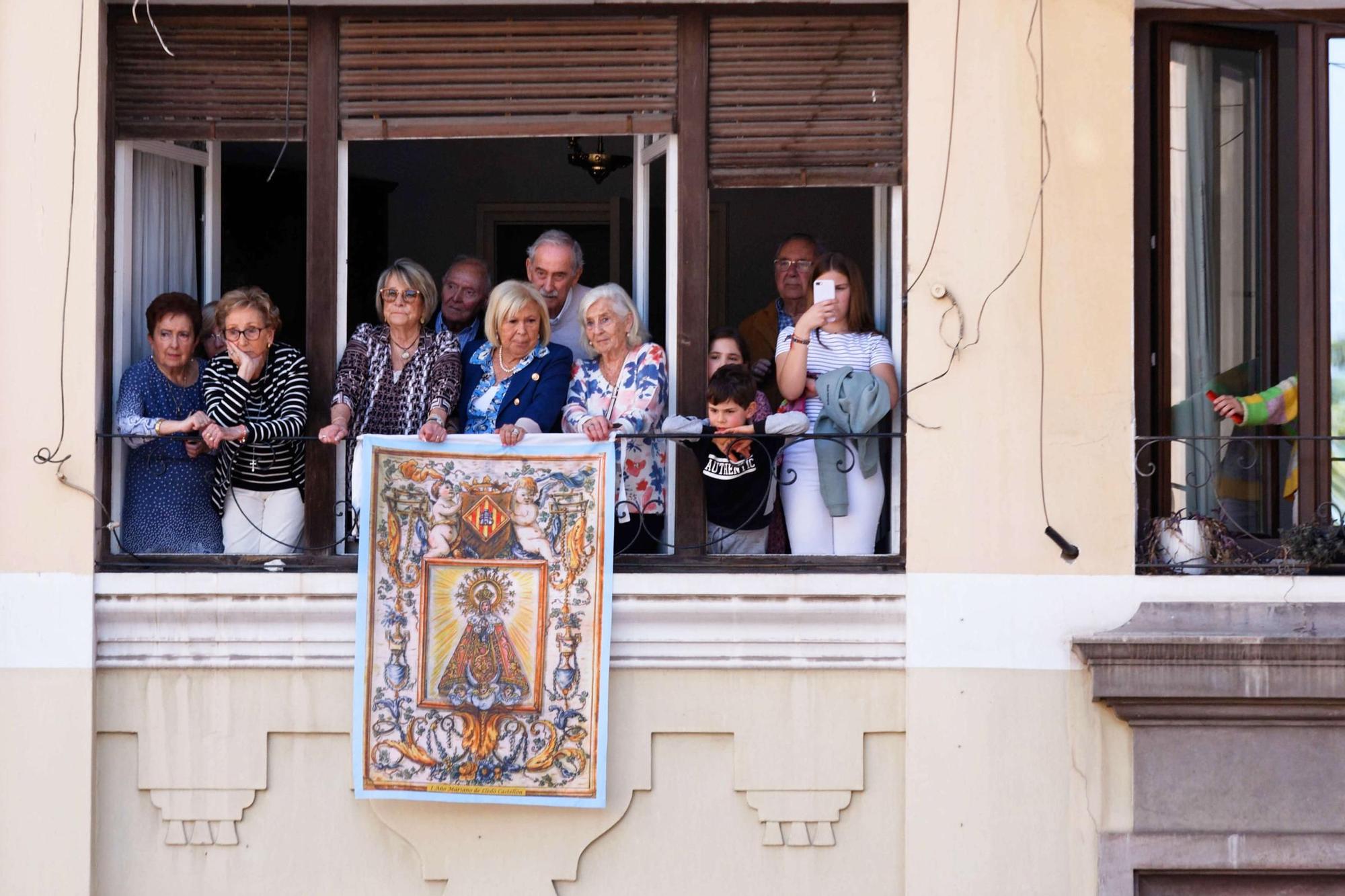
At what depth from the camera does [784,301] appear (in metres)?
7.38

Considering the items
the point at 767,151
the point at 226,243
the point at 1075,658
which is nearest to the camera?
the point at 1075,658

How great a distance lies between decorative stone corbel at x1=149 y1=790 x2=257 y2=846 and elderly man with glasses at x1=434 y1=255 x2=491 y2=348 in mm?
2140

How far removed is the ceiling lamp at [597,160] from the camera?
953 cm

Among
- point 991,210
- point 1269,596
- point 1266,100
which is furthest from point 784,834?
point 1266,100

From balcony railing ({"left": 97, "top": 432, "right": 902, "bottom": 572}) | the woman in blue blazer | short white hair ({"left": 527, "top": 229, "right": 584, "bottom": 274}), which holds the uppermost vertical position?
short white hair ({"left": 527, "top": 229, "right": 584, "bottom": 274})

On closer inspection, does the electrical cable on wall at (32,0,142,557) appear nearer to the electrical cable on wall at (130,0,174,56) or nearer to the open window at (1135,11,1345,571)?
the electrical cable on wall at (130,0,174,56)

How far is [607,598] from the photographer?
650 centimetres

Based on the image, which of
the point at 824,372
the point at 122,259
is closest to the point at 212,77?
the point at 122,259

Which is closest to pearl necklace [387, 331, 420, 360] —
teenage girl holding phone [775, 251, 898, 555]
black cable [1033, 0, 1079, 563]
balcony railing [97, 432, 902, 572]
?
balcony railing [97, 432, 902, 572]

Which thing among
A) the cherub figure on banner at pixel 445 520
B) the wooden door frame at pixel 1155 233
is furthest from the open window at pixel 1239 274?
the cherub figure on banner at pixel 445 520

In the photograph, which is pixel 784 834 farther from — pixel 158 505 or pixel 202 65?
pixel 202 65

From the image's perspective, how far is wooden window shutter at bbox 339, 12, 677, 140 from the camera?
6.93 metres

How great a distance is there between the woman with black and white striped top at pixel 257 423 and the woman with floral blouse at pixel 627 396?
113 cm

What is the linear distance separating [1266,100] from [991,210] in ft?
4.69
